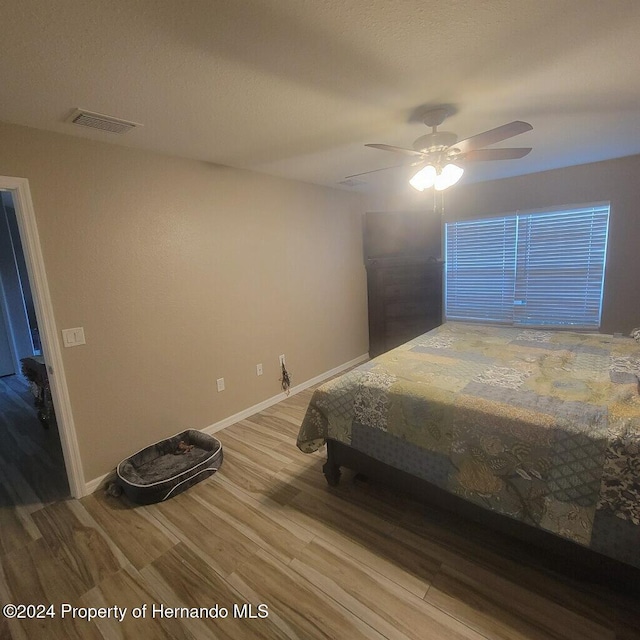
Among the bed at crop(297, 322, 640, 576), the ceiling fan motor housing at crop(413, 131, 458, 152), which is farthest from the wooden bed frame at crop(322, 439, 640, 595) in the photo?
the ceiling fan motor housing at crop(413, 131, 458, 152)

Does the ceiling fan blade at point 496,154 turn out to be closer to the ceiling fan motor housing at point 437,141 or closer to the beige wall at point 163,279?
the ceiling fan motor housing at point 437,141

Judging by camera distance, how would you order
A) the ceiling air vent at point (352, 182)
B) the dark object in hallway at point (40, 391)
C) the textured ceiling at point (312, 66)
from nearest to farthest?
the textured ceiling at point (312, 66) < the dark object in hallway at point (40, 391) < the ceiling air vent at point (352, 182)

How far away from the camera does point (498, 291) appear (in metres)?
4.22

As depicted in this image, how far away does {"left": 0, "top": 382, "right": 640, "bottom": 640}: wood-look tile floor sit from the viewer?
1413mm

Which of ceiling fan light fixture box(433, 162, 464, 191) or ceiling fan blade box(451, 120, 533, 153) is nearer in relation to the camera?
ceiling fan blade box(451, 120, 533, 153)

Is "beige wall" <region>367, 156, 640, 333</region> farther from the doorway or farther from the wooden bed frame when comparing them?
the doorway

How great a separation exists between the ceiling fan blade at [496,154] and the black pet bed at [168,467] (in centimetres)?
271

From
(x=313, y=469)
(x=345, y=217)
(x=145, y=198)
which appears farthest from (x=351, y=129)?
(x=313, y=469)

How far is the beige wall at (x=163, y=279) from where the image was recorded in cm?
214

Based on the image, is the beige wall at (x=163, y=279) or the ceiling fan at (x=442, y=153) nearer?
the ceiling fan at (x=442, y=153)

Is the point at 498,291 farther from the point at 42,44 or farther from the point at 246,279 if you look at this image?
the point at 42,44

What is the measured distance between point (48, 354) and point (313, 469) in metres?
1.95

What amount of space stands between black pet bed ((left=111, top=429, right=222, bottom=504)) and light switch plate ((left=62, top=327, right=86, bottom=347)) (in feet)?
3.00

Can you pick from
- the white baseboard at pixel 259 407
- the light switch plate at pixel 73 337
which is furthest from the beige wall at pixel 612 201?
the light switch plate at pixel 73 337
